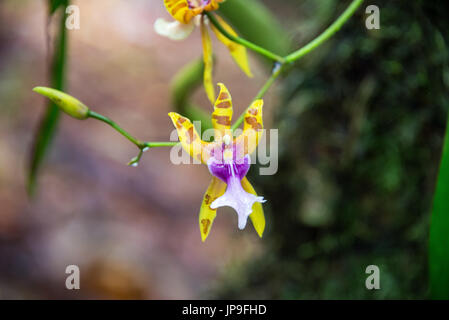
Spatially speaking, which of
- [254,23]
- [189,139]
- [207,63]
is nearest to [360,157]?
[254,23]

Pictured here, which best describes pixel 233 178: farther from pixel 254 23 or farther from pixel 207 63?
pixel 254 23

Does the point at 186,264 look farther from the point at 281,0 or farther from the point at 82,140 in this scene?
the point at 281,0

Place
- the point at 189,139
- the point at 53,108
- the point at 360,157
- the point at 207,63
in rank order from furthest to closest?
the point at 360,157 < the point at 53,108 < the point at 207,63 < the point at 189,139

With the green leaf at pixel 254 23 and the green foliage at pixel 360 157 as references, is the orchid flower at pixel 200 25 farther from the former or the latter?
the green foliage at pixel 360 157

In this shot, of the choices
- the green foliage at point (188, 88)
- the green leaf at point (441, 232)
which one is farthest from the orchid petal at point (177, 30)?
the green leaf at point (441, 232)

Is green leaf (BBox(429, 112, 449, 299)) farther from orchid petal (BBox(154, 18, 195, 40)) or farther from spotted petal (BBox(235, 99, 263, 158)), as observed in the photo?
orchid petal (BBox(154, 18, 195, 40))

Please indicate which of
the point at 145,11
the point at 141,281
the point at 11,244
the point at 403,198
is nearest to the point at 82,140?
the point at 11,244

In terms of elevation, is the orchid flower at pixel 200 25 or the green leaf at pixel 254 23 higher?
the green leaf at pixel 254 23
